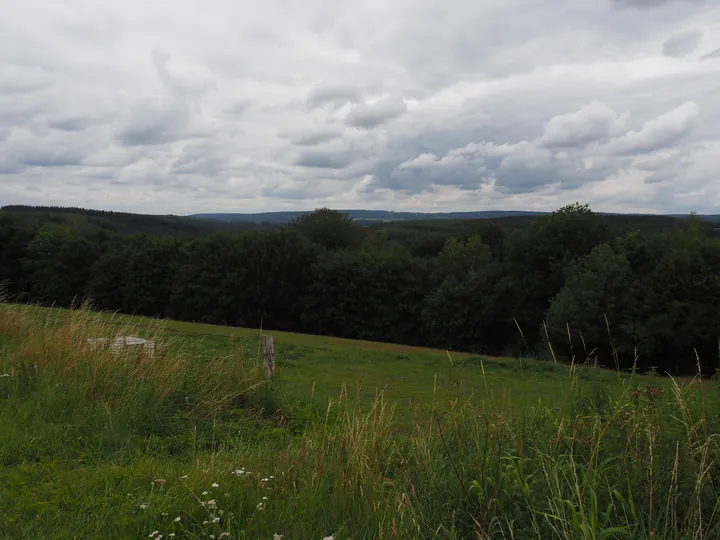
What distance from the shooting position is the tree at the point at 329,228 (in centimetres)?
6844

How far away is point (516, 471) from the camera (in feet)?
12.0

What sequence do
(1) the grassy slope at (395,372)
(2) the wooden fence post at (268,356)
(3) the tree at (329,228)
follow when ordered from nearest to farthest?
(2) the wooden fence post at (268,356) < (1) the grassy slope at (395,372) < (3) the tree at (329,228)

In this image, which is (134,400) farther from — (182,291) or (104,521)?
(182,291)

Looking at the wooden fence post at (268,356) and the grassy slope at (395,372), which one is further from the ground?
the wooden fence post at (268,356)

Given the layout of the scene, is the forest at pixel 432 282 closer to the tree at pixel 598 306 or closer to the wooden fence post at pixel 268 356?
the tree at pixel 598 306

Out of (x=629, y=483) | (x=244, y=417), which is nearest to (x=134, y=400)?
(x=244, y=417)

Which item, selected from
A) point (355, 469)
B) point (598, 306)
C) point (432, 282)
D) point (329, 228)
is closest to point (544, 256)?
point (598, 306)

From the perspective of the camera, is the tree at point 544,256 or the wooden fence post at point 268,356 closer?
the wooden fence post at point 268,356

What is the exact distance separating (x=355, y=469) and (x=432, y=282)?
4729cm

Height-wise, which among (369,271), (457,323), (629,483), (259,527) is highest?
(629,483)

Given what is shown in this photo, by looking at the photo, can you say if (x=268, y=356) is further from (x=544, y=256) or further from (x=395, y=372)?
(x=544, y=256)

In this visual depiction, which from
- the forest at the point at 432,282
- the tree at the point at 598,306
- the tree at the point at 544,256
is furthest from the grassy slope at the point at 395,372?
the tree at the point at 544,256

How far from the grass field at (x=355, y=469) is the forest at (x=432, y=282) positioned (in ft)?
88.5

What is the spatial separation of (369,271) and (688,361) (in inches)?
1014
